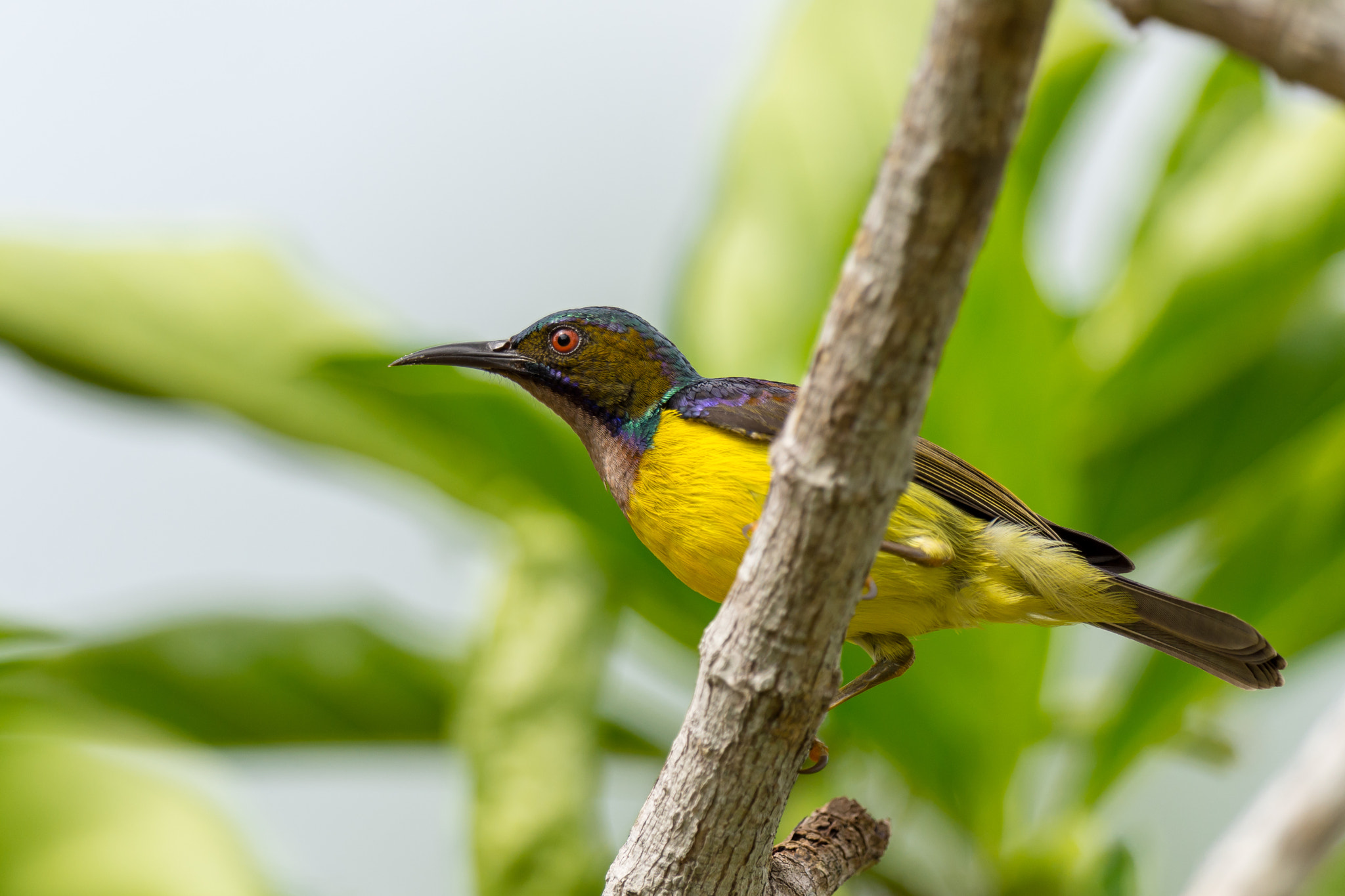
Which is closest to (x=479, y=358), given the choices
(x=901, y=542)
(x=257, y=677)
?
(x=901, y=542)

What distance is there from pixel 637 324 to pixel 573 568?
Answer: 0.69 m

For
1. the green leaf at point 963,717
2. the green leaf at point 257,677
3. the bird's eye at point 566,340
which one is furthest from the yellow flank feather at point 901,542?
the green leaf at point 257,677

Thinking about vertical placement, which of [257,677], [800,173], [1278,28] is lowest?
[257,677]

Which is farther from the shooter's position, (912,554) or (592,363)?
(592,363)

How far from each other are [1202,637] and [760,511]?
475 millimetres

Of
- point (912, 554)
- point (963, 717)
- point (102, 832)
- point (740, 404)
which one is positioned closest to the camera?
point (912, 554)

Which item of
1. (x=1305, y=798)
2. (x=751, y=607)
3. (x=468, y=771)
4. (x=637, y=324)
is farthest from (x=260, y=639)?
(x=1305, y=798)

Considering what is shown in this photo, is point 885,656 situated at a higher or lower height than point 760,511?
lower

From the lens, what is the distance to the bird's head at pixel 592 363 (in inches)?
46.9

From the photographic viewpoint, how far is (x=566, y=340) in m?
1.19

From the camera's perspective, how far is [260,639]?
2.07 m

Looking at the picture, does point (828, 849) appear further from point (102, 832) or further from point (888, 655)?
point (102, 832)

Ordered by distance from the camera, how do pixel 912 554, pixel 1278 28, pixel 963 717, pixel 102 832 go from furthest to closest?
pixel 963 717, pixel 102 832, pixel 912 554, pixel 1278 28

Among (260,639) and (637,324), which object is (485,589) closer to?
(260,639)
